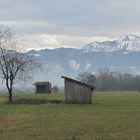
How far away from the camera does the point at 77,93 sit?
60.4 metres

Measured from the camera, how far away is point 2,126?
90.8 ft

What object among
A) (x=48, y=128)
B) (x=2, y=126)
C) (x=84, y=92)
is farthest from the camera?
(x=84, y=92)

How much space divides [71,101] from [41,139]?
3947cm

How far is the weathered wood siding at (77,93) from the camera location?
60000 millimetres

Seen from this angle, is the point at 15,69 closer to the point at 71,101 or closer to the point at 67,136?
the point at 71,101

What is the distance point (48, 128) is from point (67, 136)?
3.77 metres

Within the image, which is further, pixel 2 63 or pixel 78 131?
pixel 2 63

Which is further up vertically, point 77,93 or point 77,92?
point 77,92

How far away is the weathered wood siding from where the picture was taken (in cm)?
6000

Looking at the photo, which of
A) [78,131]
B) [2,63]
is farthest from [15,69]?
[78,131]

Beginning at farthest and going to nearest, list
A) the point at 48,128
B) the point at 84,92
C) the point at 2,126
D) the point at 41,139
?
the point at 84,92
the point at 2,126
the point at 48,128
the point at 41,139

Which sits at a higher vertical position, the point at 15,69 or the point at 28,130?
the point at 15,69

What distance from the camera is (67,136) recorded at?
71.3ft

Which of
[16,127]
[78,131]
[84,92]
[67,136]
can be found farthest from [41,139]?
[84,92]
